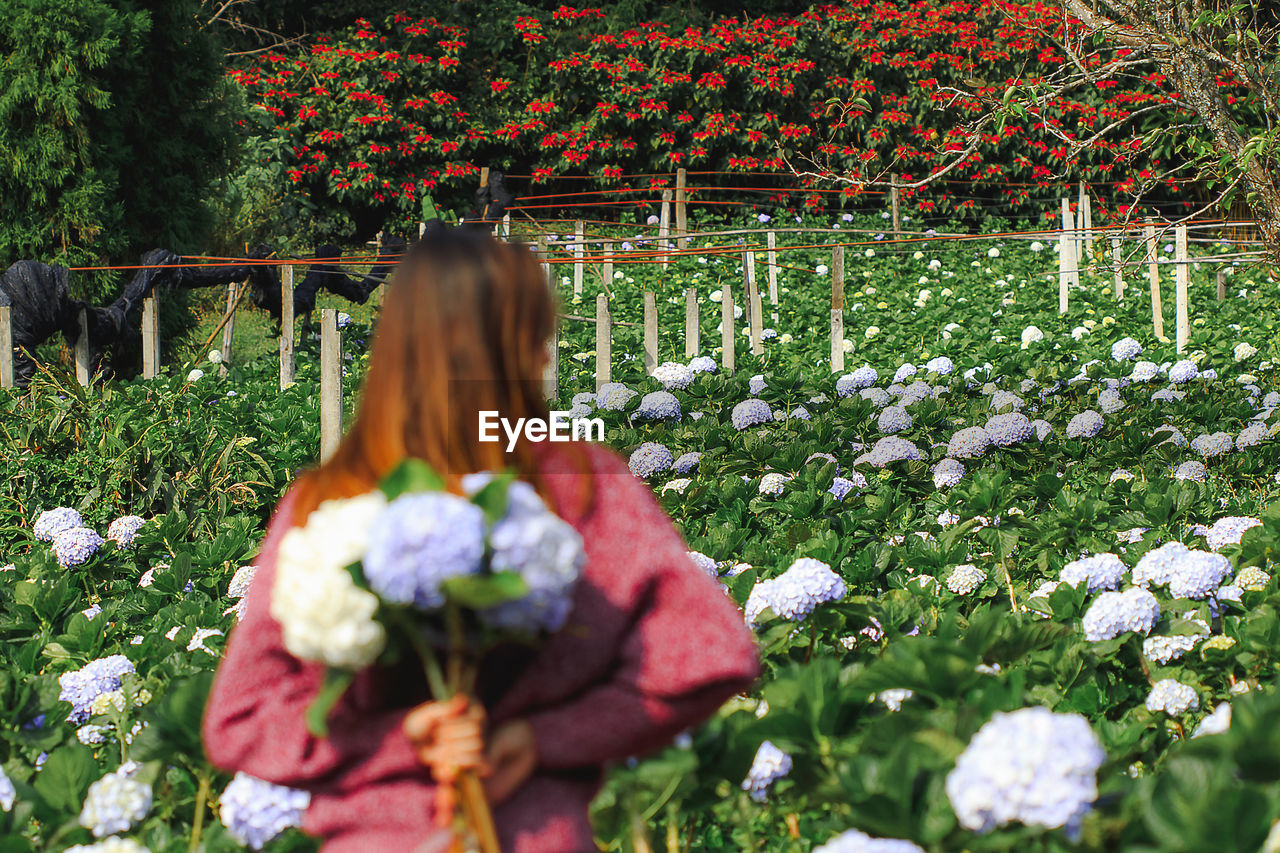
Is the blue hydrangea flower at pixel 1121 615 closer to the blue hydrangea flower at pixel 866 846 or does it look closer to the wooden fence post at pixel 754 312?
the blue hydrangea flower at pixel 866 846

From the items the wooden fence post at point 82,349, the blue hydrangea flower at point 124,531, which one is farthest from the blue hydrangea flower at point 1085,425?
the wooden fence post at point 82,349

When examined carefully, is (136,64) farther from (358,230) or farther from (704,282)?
(358,230)

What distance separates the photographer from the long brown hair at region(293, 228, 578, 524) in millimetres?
1053

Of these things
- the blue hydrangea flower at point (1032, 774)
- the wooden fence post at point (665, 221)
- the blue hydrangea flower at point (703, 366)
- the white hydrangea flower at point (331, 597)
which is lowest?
the blue hydrangea flower at point (1032, 774)

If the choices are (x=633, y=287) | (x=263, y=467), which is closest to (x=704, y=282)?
(x=633, y=287)

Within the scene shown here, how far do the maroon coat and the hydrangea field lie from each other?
152mm

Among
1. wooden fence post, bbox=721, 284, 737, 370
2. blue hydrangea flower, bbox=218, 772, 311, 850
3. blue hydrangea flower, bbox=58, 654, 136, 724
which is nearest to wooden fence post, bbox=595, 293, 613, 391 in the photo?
wooden fence post, bbox=721, 284, 737, 370

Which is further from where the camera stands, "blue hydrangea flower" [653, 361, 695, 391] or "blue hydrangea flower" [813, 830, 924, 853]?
"blue hydrangea flower" [653, 361, 695, 391]

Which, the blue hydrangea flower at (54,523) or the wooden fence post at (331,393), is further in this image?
the wooden fence post at (331,393)

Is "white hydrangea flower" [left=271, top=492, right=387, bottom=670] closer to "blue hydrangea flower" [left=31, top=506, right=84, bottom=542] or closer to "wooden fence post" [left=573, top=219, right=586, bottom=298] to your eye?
"blue hydrangea flower" [left=31, top=506, right=84, bottom=542]

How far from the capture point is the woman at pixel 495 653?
106cm

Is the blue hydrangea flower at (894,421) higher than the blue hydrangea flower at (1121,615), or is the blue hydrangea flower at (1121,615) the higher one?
the blue hydrangea flower at (894,421)

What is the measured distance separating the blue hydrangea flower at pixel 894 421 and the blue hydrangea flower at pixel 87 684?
8.58ft

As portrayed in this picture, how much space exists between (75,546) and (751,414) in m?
2.19
